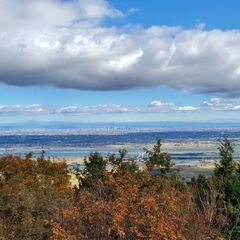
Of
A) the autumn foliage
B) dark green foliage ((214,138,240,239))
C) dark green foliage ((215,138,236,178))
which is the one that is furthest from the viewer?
dark green foliage ((215,138,236,178))

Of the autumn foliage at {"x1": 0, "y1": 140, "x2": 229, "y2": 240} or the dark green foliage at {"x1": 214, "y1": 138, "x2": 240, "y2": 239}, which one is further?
the dark green foliage at {"x1": 214, "y1": 138, "x2": 240, "y2": 239}

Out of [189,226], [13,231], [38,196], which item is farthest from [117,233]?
[38,196]

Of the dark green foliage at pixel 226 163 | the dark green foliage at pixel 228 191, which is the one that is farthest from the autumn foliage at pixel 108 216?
the dark green foliage at pixel 226 163

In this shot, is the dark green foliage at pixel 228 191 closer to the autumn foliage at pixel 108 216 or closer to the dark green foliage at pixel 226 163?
the dark green foliage at pixel 226 163

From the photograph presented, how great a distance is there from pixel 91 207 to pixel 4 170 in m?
32.6

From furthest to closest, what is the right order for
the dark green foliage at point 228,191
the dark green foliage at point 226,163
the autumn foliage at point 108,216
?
the dark green foliage at point 226,163, the dark green foliage at point 228,191, the autumn foliage at point 108,216

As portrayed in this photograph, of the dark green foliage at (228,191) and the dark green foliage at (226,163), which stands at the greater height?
the dark green foliage at (226,163)

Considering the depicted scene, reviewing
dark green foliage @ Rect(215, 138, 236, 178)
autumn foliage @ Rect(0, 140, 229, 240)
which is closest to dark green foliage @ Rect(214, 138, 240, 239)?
dark green foliage @ Rect(215, 138, 236, 178)

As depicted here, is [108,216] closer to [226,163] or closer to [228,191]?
[228,191]

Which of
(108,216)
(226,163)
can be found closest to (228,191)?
(226,163)

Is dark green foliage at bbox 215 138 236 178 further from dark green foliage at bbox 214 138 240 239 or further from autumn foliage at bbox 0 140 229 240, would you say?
autumn foliage at bbox 0 140 229 240

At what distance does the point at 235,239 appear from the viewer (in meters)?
34.1

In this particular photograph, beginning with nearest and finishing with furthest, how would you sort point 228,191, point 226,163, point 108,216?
point 108,216
point 228,191
point 226,163

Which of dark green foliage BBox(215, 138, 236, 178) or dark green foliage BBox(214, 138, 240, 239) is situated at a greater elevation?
dark green foliage BBox(215, 138, 236, 178)
